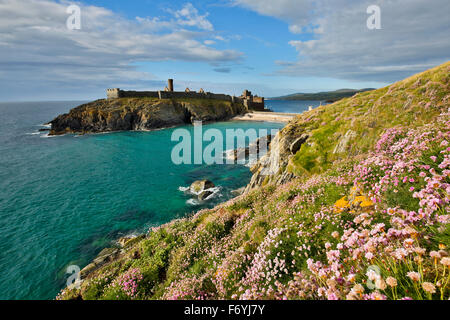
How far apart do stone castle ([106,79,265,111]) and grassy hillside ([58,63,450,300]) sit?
413 ft

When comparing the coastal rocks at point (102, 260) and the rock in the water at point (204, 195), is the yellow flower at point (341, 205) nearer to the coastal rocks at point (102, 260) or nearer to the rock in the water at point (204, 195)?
the coastal rocks at point (102, 260)

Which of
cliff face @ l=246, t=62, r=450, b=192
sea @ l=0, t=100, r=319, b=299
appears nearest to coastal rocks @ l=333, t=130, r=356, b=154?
cliff face @ l=246, t=62, r=450, b=192

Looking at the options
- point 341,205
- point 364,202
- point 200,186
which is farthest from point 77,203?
point 364,202

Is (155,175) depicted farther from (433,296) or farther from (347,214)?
(433,296)

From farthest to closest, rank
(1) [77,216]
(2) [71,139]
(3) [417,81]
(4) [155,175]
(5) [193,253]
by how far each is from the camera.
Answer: (2) [71,139] < (4) [155,175] < (1) [77,216] < (3) [417,81] < (5) [193,253]

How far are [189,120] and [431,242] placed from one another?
119216 millimetres

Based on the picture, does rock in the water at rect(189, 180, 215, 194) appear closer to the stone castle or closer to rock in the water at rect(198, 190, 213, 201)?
rock in the water at rect(198, 190, 213, 201)

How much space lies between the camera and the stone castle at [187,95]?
119m

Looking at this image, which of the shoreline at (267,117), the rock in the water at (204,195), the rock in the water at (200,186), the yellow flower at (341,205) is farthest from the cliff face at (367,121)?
the shoreline at (267,117)

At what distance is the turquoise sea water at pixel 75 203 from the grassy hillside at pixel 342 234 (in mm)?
11250

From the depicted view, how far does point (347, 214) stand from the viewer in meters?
5.65

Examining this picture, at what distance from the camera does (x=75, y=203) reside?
94.7 ft

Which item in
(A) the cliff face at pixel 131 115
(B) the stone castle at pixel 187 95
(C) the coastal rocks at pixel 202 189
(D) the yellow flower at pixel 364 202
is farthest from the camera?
(B) the stone castle at pixel 187 95

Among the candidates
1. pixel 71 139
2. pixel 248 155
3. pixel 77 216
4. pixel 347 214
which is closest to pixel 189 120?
pixel 71 139
